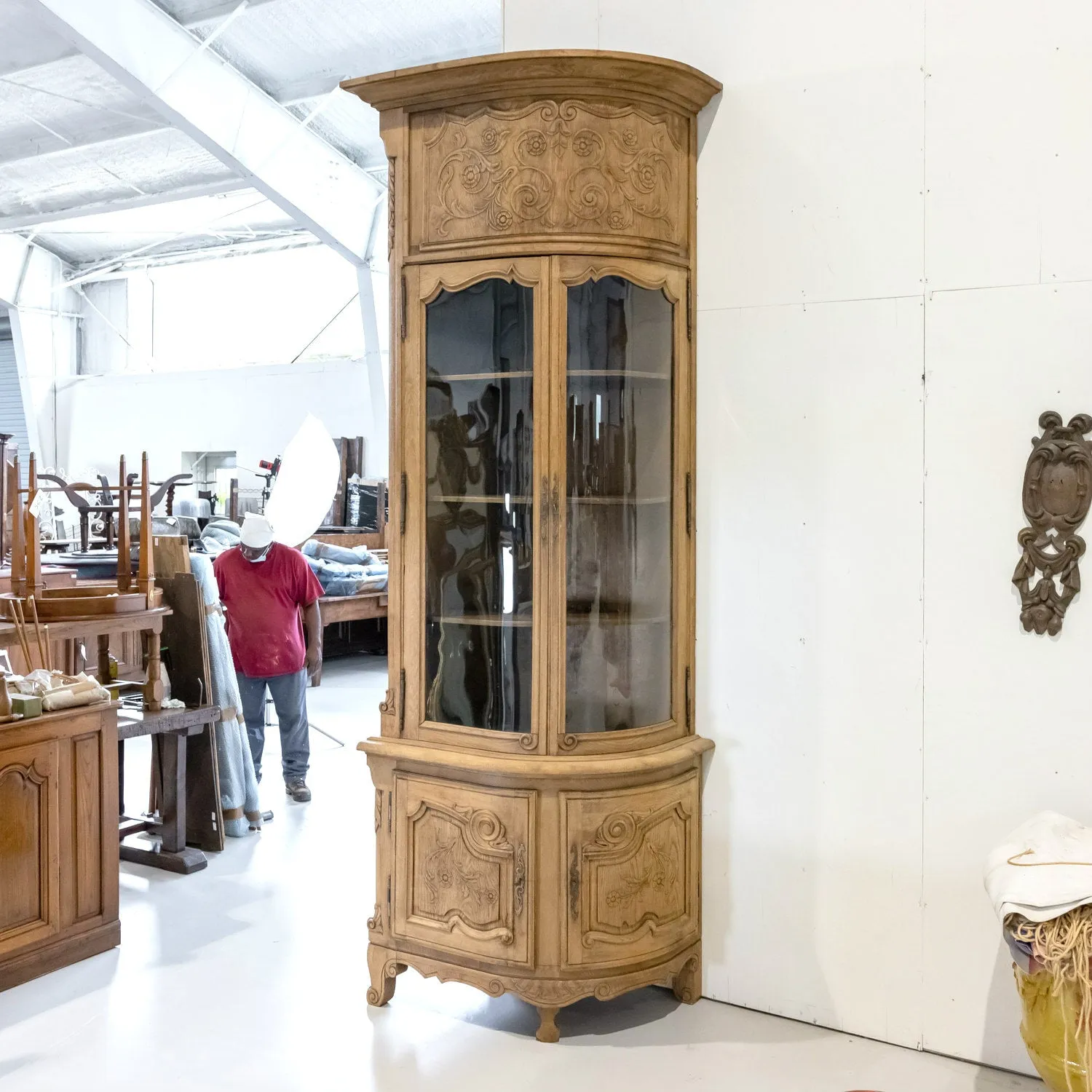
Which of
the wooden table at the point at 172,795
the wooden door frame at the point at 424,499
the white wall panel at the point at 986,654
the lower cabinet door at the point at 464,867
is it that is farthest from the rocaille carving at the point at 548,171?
the wooden table at the point at 172,795

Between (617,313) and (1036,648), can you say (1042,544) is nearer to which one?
(1036,648)

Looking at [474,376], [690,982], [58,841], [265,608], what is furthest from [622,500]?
[265,608]

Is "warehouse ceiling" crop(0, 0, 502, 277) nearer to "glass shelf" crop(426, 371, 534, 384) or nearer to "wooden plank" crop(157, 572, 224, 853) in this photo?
"wooden plank" crop(157, 572, 224, 853)

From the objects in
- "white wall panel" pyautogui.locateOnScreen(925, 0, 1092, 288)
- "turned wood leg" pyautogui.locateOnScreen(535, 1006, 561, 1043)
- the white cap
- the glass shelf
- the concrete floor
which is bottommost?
the concrete floor

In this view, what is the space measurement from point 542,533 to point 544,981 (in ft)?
4.03

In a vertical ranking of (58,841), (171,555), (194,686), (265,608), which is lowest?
(58,841)

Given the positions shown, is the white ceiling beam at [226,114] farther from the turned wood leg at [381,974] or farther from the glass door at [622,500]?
the turned wood leg at [381,974]

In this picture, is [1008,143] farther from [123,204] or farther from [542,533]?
[123,204]

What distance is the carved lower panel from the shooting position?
3041mm

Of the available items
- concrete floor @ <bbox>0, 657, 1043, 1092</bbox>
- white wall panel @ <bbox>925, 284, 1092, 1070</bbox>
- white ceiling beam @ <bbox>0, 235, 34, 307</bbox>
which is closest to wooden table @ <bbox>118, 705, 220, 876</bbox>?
concrete floor @ <bbox>0, 657, 1043, 1092</bbox>

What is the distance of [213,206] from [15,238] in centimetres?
376

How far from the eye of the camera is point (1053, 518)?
279 centimetres

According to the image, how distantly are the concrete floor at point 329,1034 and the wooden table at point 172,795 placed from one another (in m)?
0.42

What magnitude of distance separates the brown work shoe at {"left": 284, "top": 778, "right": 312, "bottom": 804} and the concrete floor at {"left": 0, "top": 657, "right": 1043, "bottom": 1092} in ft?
4.68
